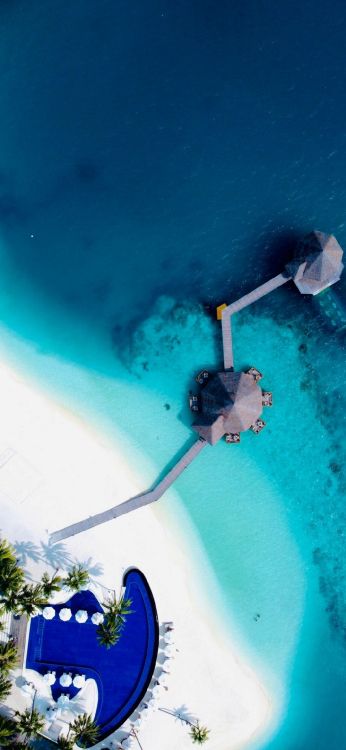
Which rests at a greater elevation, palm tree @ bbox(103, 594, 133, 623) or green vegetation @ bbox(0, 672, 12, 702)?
palm tree @ bbox(103, 594, 133, 623)

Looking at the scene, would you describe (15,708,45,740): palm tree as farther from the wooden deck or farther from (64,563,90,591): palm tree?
(64,563,90,591): palm tree

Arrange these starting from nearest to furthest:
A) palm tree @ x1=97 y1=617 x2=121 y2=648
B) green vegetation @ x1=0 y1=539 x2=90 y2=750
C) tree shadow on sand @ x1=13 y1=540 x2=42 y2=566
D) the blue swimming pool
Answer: green vegetation @ x1=0 y1=539 x2=90 y2=750 → palm tree @ x1=97 y1=617 x2=121 y2=648 → the blue swimming pool → tree shadow on sand @ x1=13 y1=540 x2=42 y2=566


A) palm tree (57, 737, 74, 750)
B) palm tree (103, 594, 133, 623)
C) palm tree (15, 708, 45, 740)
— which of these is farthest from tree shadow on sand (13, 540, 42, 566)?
palm tree (57, 737, 74, 750)

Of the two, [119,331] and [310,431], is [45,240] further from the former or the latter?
[310,431]

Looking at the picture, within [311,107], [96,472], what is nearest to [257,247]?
[311,107]

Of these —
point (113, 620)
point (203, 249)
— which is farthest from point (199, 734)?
point (203, 249)

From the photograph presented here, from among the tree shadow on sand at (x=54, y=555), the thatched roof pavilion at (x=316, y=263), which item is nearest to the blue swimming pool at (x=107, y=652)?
the tree shadow on sand at (x=54, y=555)

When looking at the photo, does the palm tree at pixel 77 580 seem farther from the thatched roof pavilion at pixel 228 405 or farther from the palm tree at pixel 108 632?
the thatched roof pavilion at pixel 228 405

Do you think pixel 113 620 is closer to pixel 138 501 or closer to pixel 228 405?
pixel 138 501
